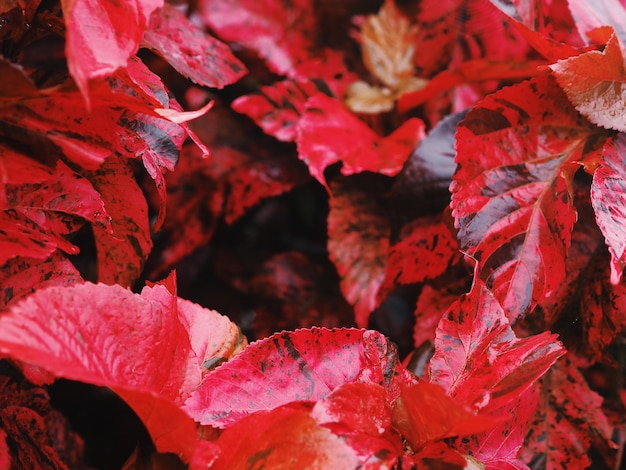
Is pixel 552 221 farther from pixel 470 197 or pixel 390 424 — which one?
pixel 390 424

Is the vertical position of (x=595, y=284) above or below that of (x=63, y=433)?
above

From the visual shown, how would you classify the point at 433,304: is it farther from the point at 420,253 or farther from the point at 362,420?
the point at 362,420

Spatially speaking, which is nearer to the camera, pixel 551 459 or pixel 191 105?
pixel 551 459

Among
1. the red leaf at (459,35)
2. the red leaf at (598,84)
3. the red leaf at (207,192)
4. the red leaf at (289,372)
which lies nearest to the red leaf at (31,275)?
the red leaf at (289,372)

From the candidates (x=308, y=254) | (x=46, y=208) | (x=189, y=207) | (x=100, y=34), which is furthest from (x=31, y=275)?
(x=308, y=254)

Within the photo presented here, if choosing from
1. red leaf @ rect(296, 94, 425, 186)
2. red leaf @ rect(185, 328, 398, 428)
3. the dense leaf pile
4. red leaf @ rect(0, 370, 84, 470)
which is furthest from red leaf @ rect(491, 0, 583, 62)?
red leaf @ rect(0, 370, 84, 470)

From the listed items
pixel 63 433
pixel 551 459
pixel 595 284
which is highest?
pixel 595 284

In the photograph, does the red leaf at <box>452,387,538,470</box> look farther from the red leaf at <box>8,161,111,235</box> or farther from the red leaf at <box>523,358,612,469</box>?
the red leaf at <box>8,161,111,235</box>

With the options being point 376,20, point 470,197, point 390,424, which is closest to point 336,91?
point 376,20
